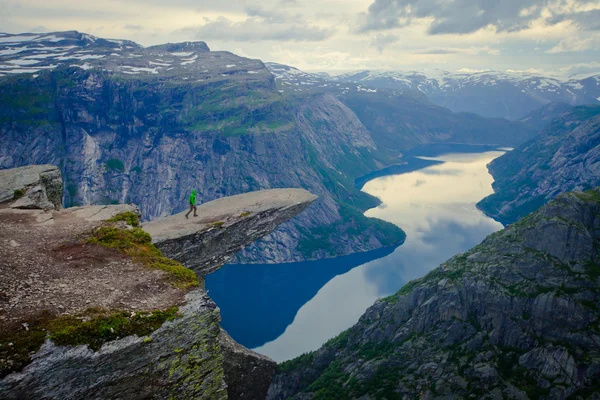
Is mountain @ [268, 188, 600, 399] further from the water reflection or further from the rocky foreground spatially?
the water reflection

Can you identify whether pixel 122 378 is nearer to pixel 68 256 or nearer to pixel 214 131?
pixel 68 256

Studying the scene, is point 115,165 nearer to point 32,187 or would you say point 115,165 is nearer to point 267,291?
point 267,291

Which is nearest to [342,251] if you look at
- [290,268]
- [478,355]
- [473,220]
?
[290,268]

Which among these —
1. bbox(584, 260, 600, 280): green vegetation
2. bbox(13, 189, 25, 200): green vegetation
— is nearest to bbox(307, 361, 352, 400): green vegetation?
bbox(584, 260, 600, 280): green vegetation

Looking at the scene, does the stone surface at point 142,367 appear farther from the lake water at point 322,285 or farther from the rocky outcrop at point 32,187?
the lake water at point 322,285

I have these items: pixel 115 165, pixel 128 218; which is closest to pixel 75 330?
pixel 128 218
